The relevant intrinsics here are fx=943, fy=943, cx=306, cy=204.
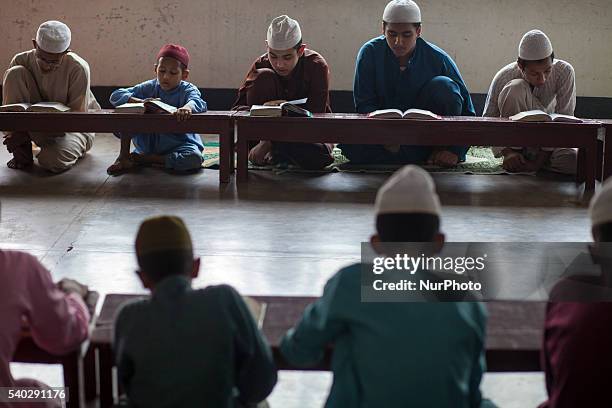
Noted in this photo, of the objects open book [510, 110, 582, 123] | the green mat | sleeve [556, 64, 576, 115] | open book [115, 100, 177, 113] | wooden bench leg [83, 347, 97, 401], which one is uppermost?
sleeve [556, 64, 576, 115]

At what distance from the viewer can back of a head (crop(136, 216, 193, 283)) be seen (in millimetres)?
2180

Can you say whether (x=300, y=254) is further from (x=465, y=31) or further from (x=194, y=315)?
(x=465, y=31)

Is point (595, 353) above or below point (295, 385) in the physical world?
above

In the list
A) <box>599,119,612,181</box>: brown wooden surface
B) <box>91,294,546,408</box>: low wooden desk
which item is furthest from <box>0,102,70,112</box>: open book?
<box>91,294,546,408</box>: low wooden desk

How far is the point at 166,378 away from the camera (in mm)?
2148

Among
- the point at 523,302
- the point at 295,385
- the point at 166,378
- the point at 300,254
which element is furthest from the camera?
the point at 300,254

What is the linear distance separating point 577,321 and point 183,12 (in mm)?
7200

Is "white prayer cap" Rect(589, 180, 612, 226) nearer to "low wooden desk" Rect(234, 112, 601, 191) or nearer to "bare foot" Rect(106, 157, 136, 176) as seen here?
"low wooden desk" Rect(234, 112, 601, 191)

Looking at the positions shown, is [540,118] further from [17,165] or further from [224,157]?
[17,165]

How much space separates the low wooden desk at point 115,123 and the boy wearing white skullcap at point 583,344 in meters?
3.82

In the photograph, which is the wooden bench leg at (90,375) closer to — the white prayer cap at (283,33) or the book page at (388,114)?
the book page at (388,114)

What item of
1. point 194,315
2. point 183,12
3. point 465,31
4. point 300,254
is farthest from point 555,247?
point 183,12

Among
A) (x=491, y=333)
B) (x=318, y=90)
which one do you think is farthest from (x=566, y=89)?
(x=491, y=333)

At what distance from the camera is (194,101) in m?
6.07
